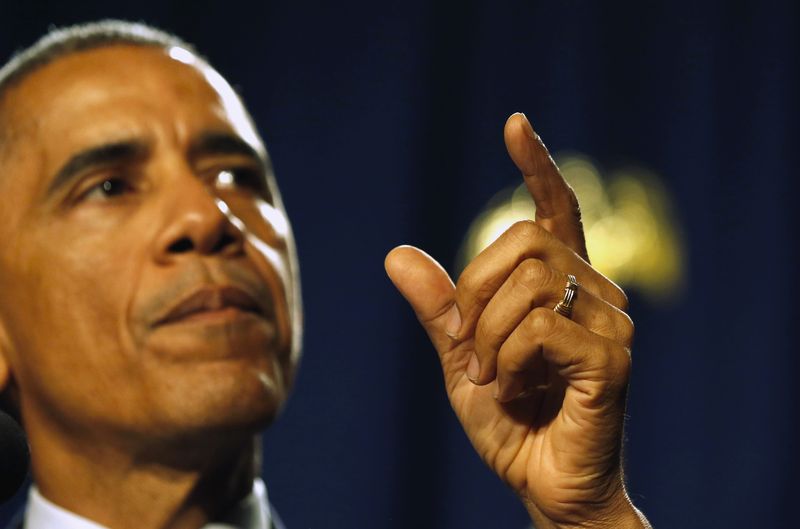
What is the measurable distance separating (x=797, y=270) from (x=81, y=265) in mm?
1656

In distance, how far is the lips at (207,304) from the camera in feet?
3.90

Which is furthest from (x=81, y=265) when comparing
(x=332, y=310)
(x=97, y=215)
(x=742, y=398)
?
(x=742, y=398)

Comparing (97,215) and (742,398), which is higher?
(97,215)

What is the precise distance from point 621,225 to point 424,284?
1476mm

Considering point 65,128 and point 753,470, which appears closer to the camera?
point 65,128

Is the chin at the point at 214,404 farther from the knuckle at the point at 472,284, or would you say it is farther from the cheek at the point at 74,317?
the knuckle at the point at 472,284

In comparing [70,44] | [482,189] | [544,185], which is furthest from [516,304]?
[482,189]

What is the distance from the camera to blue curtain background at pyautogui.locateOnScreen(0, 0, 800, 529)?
7.84 ft

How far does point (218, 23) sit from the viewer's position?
255 centimetres

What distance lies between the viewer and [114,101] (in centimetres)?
131

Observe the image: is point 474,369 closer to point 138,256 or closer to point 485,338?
point 485,338

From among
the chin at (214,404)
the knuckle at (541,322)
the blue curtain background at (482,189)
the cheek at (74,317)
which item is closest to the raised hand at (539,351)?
the knuckle at (541,322)

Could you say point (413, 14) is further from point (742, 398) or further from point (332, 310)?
point (742, 398)

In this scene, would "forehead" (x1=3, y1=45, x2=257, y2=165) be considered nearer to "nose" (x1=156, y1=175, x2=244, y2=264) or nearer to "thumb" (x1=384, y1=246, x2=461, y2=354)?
"nose" (x1=156, y1=175, x2=244, y2=264)
